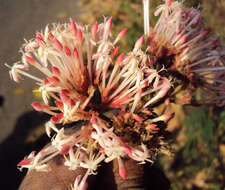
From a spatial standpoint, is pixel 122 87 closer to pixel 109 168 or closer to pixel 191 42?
pixel 109 168

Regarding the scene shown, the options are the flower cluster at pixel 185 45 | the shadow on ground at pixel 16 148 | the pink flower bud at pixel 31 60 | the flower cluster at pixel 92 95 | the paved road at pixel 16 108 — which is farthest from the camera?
the paved road at pixel 16 108

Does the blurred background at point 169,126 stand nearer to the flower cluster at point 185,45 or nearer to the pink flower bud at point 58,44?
the flower cluster at point 185,45

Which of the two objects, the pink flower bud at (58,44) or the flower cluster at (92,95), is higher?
the pink flower bud at (58,44)

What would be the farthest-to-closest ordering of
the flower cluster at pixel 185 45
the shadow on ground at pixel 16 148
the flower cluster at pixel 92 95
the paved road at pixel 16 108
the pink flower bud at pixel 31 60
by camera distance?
the paved road at pixel 16 108
the shadow on ground at pixel 16 148
the flower cluster at pixel 185 45
the pink flower bud at pixel 31 60
the flower cluster at pixel 92 95

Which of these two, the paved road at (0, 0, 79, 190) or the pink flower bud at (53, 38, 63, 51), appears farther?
the paved road at (0, 0, 79, 190)

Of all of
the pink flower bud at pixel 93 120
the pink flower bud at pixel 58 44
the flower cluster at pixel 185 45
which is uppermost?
the pink flower bud at pixel 58 44

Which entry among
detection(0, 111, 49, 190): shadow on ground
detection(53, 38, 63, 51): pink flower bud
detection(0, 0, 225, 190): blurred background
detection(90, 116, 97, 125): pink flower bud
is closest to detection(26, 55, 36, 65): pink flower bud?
detection(53, 38, 63, 51): pink flower bud

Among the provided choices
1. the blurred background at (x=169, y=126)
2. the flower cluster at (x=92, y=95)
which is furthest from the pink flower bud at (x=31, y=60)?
the blurred background at (x=169, y=126)

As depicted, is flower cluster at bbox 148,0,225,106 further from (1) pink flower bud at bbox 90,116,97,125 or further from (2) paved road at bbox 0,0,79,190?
(2) paved road at bbox 0,0,79,190

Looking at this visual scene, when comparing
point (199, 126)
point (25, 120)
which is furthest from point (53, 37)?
point (25, 120)
